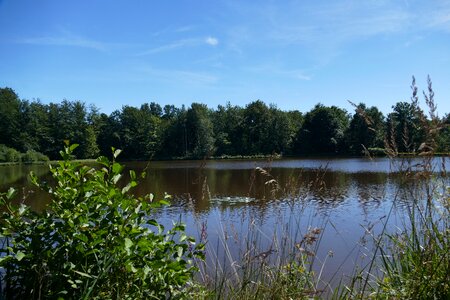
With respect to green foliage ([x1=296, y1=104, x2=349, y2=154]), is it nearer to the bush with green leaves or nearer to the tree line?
the tree line

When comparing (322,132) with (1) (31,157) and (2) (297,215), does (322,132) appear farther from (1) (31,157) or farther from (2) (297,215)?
(2) (297,215)

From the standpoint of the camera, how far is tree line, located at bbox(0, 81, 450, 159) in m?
64.4

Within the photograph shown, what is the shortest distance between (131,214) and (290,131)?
67791mm

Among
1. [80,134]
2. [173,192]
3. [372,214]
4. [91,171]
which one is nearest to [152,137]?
[80,134]

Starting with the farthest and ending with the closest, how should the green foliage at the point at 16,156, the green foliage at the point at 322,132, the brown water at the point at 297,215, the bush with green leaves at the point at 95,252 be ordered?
the green foliage at the point at 322,132 < the green foliage at the point at 16,156 < the brown water at the point at 297,215 < the bush with green leaves at the point at 95,252

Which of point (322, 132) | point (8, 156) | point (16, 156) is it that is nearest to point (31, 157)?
point (16, 156)

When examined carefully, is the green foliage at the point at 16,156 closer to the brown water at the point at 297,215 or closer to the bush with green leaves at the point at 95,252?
the brown water at the point at 297,215

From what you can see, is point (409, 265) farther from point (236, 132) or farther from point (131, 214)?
point (236, 132)

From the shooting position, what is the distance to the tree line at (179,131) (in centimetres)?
6444

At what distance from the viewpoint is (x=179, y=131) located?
225ft

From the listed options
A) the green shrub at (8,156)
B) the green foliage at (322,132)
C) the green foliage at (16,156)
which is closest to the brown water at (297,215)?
the green foliage at (16,156)

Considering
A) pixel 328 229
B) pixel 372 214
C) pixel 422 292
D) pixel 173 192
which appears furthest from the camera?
pixel 173 192

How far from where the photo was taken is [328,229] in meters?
10.6

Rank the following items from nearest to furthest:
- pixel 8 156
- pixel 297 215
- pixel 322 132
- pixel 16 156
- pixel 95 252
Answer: pixel 95 252 → pixel 297 215 → pixel 8 156 → pixel 16 156 → pixel 322 132
